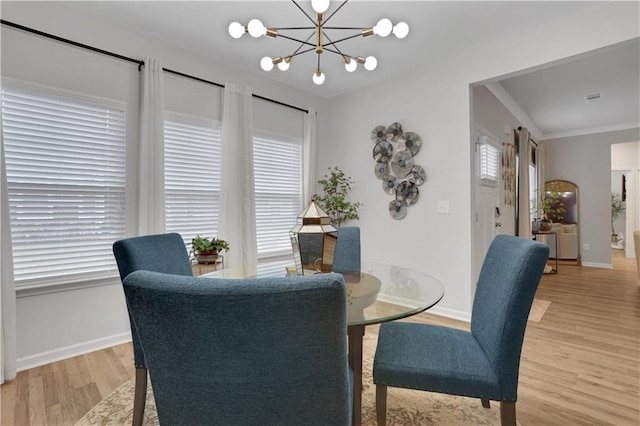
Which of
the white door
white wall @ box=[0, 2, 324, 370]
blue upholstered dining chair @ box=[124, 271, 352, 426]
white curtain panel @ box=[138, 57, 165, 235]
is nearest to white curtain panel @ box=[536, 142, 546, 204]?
the white door

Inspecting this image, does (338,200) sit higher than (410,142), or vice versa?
(410,142)

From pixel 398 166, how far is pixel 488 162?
3.77ft

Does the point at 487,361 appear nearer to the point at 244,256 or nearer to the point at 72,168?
the point at 244,256

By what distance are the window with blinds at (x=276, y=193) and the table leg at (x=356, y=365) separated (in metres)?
2.40

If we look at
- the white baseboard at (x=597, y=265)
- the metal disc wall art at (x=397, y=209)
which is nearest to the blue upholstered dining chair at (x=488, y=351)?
the metal disc wall art at (x=397, y=209)

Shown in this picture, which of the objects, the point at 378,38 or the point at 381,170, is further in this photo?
the point at 381,170

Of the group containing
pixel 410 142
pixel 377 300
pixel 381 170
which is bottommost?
pixel 377 300

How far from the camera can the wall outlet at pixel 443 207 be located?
10.8 ft

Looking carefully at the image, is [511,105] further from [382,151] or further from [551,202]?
[551,202]

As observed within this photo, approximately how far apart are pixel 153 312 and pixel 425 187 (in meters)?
3.20

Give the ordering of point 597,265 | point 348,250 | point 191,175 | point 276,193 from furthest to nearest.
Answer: point 597,265, point 276,193, point 191,175, point 348,250

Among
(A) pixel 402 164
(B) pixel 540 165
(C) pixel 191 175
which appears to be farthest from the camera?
(B) pixel 540 165

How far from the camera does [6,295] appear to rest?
2072mm

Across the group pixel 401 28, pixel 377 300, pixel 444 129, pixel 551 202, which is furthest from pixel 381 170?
pixel 551 202
